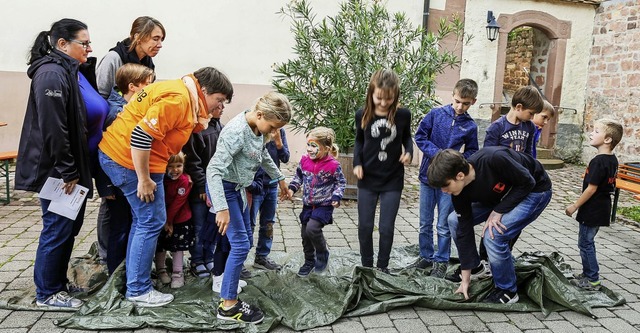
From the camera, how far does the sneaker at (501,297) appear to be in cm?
365

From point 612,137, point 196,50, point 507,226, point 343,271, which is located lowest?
point 343,271

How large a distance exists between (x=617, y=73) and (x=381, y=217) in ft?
29.2

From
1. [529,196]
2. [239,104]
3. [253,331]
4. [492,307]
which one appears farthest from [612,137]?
[239,104]

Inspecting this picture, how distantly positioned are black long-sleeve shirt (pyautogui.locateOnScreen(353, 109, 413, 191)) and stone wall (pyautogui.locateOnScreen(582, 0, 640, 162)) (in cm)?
816

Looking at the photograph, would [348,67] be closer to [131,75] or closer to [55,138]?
[131,75]

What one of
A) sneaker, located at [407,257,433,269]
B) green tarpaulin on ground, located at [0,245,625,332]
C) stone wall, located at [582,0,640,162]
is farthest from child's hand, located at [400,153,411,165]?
stone wall, located at [582,0,640,162]

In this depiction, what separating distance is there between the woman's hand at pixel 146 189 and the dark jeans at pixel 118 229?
1.28 feet

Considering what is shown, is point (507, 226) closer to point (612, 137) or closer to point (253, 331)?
point (612, 137)

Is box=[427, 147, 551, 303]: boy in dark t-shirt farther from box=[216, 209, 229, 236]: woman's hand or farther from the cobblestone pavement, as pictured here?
box=[216, 209, 229, 236]: woman's hand

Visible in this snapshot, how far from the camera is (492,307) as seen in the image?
3.59 metres

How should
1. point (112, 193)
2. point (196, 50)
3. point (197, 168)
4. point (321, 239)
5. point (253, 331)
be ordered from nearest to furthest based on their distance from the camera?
point (253, 331)
point (112, 193)
point (197, 168)
point (321, 239)
point (196, 50)

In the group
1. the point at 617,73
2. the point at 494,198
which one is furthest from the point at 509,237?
the point at 617,73

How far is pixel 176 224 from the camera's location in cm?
383

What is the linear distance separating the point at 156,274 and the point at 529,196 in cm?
275
